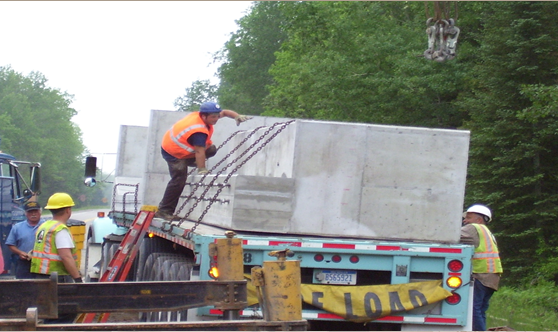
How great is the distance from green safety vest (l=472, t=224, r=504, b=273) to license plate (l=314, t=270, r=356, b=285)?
2.22 meters

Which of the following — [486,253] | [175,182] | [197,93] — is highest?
[197,93]

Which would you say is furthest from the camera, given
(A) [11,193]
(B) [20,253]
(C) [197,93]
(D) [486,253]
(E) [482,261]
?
(C) [197,93]

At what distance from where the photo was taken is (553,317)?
12.8 m

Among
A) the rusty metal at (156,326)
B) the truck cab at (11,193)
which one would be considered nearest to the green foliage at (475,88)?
the truck cab at (11,193)

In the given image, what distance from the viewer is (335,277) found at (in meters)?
7.39

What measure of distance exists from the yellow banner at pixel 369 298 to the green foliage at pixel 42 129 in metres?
68.9

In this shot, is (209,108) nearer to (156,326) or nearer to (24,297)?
(24,297)

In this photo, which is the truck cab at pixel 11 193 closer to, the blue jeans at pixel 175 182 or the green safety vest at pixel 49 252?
the blue jeans at pixel 175 182

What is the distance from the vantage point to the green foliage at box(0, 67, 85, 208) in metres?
83.4

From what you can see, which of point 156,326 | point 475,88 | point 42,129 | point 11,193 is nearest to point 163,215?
point 11,193

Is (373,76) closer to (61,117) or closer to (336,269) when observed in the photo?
(336,269)

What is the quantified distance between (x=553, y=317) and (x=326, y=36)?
Result: 18231mm

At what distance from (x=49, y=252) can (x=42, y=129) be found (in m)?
90.6

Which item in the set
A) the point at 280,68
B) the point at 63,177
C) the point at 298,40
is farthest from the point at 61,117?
the point at 298,40
